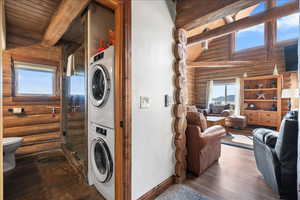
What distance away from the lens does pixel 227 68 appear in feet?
22.4

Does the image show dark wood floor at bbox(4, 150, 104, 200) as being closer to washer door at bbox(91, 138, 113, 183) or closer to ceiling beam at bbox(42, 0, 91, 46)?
washer door at bbox(91, 138, 113, 183)

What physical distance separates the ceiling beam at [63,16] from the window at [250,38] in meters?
6.71

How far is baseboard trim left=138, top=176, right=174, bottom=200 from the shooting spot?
1.61 meters

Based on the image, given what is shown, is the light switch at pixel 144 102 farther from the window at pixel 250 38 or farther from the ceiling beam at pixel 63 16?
the window at pixel 250 38

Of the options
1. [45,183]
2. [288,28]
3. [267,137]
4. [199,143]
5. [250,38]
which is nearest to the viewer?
[267,137]

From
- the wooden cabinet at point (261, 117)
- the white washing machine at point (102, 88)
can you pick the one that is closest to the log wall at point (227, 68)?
the wooden cabinet at point (261, 117)

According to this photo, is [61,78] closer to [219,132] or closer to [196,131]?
[196,131]

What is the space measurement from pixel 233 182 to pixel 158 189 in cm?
112

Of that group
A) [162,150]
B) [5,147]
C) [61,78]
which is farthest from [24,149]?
[162,150]

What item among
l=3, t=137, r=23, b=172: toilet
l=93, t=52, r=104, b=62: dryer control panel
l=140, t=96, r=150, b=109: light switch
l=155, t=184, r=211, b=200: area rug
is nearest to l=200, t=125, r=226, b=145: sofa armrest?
l=155, t=184, r=211, b=200: area rug

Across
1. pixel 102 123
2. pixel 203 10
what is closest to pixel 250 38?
pixel 203 10

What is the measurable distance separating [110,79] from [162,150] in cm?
109

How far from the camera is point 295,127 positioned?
151cm

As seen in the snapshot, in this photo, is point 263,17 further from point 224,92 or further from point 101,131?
point 224,92
